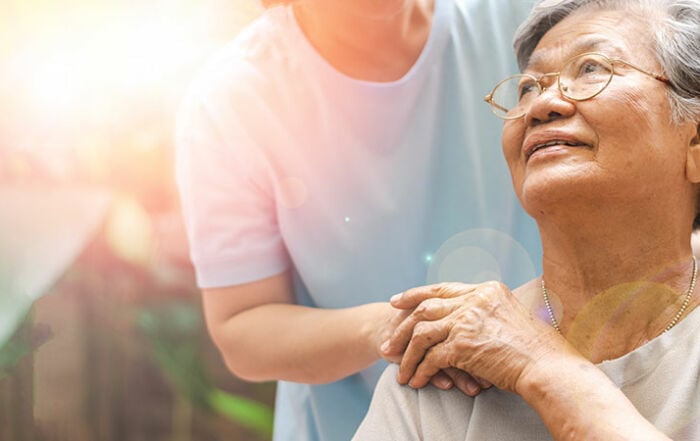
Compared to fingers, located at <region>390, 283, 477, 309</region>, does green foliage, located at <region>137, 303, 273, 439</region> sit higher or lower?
lower

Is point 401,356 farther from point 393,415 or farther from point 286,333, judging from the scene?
point 286,333

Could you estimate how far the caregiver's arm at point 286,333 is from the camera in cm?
154

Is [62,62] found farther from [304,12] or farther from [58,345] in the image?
[304,12]

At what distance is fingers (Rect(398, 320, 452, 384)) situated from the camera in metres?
1.28

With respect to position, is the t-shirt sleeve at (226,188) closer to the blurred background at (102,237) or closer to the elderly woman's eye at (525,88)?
the elderly woman's eye at (525,88)

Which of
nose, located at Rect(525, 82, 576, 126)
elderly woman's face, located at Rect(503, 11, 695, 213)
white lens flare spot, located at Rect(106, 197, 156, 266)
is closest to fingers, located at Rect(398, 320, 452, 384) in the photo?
elderly woman's face, located at Rect(503, 11, 695, 213)

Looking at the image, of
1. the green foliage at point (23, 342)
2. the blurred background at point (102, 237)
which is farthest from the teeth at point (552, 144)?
the green foliage at point (23, 342)

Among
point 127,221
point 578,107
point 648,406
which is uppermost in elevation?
point 578,107

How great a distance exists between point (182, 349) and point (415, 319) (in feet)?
6.44

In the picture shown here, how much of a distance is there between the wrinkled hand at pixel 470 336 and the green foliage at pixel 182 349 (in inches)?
74.5

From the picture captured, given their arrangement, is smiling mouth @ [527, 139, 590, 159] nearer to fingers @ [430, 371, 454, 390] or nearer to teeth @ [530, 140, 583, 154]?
teeth @ [530, 140, 583, 154]

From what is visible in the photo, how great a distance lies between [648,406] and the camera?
120cm

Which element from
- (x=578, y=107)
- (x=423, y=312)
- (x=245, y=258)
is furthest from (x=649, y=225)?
(x=245, y=258)

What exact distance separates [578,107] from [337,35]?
587 millimetres
